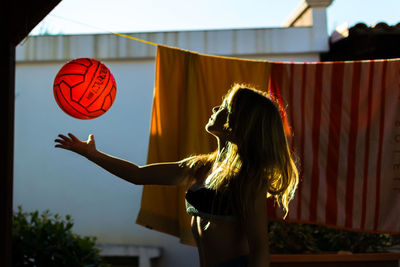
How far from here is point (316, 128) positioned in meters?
4.32

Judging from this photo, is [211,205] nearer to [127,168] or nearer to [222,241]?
[222,241]

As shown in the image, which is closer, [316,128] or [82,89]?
[82,89]

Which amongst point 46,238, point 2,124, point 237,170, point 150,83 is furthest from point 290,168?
point 150,83

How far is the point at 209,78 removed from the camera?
169 inches

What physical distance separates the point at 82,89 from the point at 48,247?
2.11m

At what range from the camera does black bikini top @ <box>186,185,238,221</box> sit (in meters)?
2.13

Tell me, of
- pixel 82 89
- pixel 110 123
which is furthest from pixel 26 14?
pixel 110 123

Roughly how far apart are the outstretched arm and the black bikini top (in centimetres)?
25

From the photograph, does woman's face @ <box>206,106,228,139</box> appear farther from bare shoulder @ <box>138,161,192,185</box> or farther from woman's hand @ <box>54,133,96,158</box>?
woman's hand @ <box>54,133,96,158</box>

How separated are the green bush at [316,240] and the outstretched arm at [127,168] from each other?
2.71m

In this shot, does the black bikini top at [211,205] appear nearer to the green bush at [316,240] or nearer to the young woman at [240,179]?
the young woman at [240,179]

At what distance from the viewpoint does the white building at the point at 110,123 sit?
5816 mm

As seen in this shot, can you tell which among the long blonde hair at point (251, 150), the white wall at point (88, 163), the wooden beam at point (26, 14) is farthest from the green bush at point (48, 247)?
the long blonde hair at point (251, 150)

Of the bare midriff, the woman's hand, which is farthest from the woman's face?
the woman's hand
